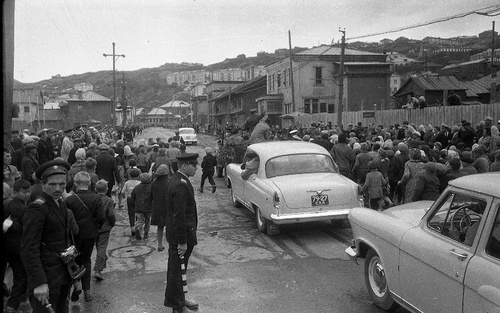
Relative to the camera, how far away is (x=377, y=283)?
17.5 ft

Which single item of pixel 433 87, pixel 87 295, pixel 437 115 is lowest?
pixel 87 295

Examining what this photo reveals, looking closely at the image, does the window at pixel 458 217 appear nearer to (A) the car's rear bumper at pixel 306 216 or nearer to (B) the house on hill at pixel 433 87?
(A) the car's rear bumper at pixel 306 216

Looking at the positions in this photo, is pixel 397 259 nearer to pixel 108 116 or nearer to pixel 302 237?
pixel 302 237

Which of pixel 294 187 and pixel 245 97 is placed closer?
pixel 294 187

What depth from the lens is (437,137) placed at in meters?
13.3

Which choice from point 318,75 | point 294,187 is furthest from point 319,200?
point 318,75

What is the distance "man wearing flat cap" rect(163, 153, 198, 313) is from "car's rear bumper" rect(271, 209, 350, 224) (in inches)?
113

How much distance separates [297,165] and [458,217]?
A: 4.99 m

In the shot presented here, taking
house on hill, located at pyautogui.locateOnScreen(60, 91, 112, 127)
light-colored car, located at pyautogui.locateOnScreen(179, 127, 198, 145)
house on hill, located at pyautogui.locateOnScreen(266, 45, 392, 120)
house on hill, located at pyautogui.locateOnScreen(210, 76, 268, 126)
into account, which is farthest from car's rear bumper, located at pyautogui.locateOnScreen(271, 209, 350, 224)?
house on hill, located at pyautogui.locateOnScreen(60, 91, 112, 127)

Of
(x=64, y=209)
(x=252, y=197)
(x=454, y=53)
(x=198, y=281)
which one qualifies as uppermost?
(x=454, y=53)

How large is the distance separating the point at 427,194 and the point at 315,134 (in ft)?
34.6

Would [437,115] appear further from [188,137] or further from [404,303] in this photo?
[188,137]

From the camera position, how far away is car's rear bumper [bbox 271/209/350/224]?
8055 millimetres

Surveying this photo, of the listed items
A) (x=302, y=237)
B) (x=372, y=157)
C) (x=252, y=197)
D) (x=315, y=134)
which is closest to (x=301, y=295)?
(x=302, y=237)
